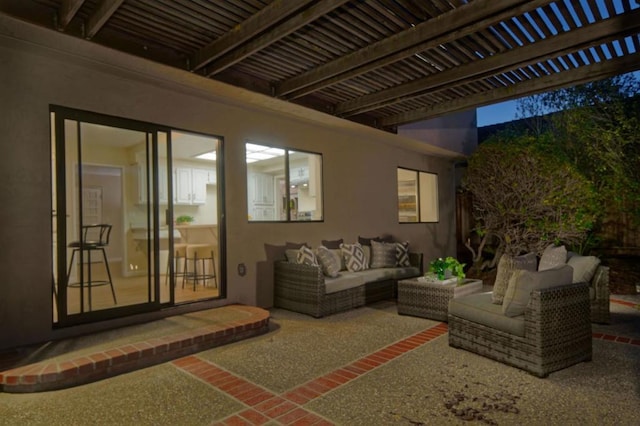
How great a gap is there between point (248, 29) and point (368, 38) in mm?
1168

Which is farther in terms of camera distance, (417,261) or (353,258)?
(417,261)

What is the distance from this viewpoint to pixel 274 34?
336 cm

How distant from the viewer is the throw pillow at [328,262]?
5.12m

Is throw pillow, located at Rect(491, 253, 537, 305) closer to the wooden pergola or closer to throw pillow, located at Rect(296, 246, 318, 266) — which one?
the wooden pergola

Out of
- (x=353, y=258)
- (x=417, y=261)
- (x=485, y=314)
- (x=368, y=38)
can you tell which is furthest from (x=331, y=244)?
(x=368, y=38)

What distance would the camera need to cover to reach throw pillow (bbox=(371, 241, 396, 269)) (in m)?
6.09

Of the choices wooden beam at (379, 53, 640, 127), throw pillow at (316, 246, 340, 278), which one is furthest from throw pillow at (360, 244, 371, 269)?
wooden beam at (379, 53, 640, 127)

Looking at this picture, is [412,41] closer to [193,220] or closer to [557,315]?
[557,315]

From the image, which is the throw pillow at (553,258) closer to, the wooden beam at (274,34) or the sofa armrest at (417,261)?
the sofa armrest at (417,261)

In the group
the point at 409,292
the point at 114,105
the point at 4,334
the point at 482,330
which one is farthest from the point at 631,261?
the point at 4,334

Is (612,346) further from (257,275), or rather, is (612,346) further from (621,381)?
(257,275)

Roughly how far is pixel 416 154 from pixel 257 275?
5.12 meters

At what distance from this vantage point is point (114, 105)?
402cm

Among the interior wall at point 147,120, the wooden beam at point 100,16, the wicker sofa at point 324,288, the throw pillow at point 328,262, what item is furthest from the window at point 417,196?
the wooden beam at point 100,16
